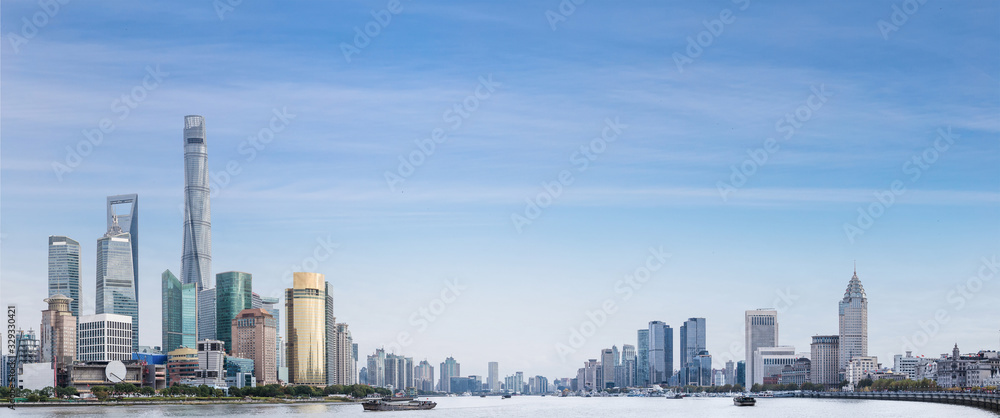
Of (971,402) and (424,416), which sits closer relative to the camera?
(424,416)

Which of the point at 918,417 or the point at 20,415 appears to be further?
the point at 20,415

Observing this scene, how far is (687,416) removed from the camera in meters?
168

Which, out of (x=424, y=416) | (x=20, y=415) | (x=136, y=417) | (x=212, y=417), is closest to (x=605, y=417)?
(x=424, y=416)

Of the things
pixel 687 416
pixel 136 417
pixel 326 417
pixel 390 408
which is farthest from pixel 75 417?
pixel 687 416

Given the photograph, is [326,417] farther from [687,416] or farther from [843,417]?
[843,417]

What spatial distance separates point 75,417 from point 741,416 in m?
92.8

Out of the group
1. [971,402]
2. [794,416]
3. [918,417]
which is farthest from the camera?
[971,402]

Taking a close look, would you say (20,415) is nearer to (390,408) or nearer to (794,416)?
(390,408)

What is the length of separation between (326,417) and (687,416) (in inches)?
2089

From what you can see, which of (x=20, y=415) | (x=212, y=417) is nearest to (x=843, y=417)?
(x=212, y=417)

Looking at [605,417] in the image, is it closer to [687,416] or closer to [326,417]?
[687,416]

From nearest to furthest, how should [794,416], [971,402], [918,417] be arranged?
[918,417] < [794,416] < [971,402]

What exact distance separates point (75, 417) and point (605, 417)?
7194 centimetres

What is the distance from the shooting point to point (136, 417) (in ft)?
500
